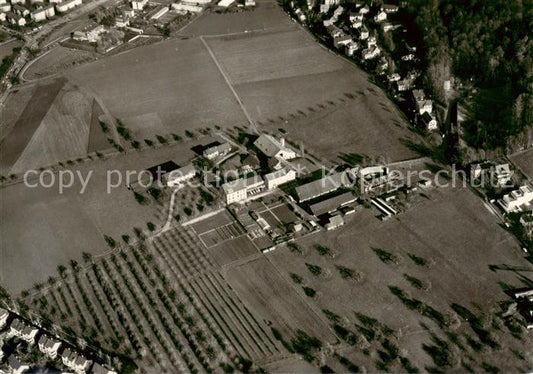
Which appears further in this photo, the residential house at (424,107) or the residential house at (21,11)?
the residential house at (21,11)

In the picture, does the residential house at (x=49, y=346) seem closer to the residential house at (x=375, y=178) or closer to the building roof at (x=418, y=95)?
the residential house at (x=375, y=178)

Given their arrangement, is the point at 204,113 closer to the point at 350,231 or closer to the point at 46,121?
the point at 46,121

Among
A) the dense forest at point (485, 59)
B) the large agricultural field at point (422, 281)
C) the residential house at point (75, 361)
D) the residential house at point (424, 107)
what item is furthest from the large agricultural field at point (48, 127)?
the dense forest at point (485, 59)

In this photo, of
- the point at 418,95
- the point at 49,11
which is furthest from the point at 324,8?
the point at 49,11

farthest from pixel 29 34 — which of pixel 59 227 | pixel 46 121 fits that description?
pixel 59 227

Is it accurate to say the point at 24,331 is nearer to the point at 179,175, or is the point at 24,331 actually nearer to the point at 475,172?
the point at 179,175

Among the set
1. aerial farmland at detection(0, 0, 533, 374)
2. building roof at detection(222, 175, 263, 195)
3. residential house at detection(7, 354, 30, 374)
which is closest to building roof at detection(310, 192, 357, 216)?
aerial farmland at detection(0, 0, 533, 374)
